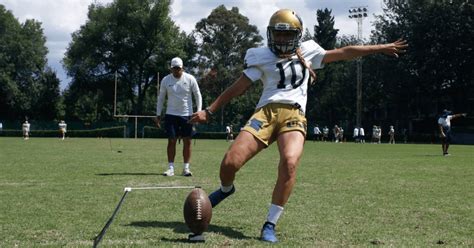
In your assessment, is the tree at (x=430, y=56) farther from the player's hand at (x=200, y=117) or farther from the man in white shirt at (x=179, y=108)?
the player's hand at (x=200, y=117)

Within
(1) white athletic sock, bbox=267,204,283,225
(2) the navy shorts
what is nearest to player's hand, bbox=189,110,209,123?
(1) white athletic sock, bbox=267,204,283,225

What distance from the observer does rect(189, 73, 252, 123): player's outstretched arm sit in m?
6.38

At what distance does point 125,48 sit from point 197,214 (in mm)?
74852

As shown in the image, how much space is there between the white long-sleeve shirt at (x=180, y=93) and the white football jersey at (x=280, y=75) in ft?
19.9

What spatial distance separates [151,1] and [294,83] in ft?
248

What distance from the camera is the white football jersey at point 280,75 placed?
6.31 meters

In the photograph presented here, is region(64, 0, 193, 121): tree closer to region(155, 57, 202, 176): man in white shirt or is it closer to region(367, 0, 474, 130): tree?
region(367, 0, 474, 130): tree

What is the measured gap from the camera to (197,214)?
5.64 meters

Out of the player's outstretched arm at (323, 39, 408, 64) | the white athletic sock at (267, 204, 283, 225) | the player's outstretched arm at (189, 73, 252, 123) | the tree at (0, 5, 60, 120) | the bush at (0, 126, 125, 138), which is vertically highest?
the tree at (0, 5, 60, 120)

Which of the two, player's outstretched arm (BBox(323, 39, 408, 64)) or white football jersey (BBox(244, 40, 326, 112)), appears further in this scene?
player's outstretched arm (BBox(323, 39, 408, 64))

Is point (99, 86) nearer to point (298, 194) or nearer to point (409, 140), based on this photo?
point (409, 140)

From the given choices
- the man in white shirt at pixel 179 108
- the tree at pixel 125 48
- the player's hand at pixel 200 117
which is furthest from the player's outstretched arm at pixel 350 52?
the tree at pixel 125 48

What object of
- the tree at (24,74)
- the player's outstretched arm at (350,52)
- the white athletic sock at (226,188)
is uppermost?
the tree at (24,74)

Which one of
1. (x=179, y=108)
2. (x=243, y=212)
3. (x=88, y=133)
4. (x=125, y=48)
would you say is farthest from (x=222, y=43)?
(x=243, y=212)
